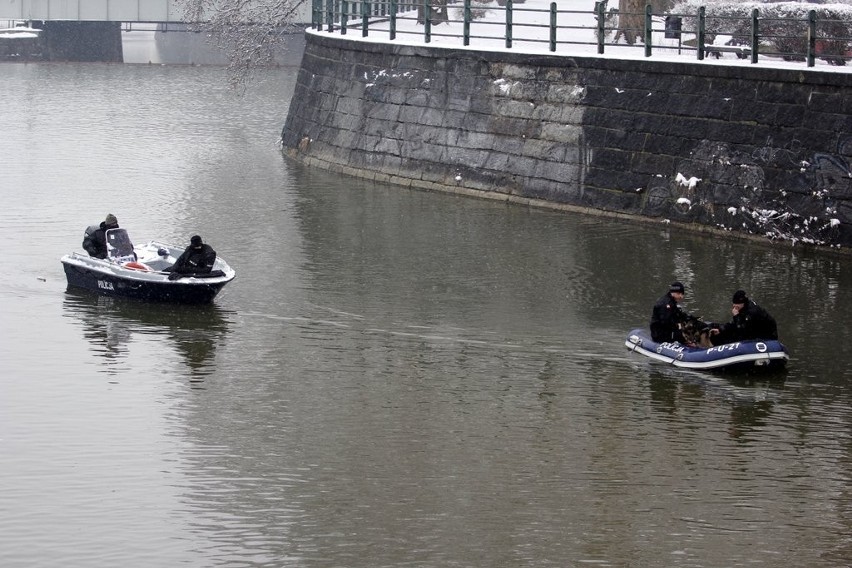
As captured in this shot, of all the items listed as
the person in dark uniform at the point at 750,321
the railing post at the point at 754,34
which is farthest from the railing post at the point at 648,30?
the person in dark uniform at the point at 750,321

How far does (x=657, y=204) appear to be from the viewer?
24562mm

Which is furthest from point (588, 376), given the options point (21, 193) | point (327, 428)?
point (21, 193)

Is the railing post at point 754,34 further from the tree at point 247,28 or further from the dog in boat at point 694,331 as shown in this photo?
the tree at point 247,28

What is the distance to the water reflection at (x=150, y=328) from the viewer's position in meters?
16.7

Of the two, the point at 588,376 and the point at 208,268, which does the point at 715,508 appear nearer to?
the point at 588,376

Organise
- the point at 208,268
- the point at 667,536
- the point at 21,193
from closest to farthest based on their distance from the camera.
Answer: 1. the point at 667,536
2. the point at 208,268
3. the point at 21,193

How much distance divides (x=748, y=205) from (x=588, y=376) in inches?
321

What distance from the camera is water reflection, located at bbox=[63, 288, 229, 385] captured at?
1673 cm

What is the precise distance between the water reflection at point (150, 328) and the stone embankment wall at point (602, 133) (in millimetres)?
9084

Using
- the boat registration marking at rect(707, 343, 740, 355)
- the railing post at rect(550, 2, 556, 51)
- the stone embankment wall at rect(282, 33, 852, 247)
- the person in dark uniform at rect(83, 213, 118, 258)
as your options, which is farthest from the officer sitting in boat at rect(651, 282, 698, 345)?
the railing post at rect(550, 2, 556, 51)

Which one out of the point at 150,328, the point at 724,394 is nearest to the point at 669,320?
the point at 724,394

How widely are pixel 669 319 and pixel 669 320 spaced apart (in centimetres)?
2

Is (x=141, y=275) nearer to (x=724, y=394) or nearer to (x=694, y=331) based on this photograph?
(x=694, y=331)

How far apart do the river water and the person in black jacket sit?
0.61 m
